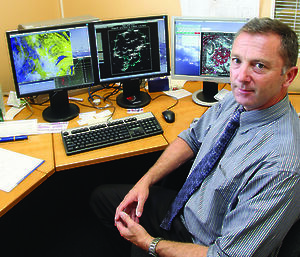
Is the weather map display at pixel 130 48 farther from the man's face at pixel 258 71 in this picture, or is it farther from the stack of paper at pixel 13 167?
the man's face at pixel 258 71

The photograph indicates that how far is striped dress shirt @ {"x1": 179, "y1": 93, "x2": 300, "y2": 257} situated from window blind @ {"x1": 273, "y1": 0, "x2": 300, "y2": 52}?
1.14 m

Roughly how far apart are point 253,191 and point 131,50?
1.21 meters

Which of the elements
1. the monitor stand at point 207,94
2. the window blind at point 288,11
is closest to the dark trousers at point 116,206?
the monitor stand at point 207,94

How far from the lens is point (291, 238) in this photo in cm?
105

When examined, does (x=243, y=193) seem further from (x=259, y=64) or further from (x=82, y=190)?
(x=82, y=190)

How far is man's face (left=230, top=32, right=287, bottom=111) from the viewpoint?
1137 mm

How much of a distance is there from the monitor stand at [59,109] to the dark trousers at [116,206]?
1.61 ft

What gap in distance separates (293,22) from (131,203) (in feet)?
5.03

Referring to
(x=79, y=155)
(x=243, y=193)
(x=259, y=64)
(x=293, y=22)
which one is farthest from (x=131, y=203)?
(x=293, y=22)

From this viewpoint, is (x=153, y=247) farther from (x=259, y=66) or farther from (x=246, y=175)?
(x=259, y=66)

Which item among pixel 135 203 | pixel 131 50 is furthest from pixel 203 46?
pixel 135 203

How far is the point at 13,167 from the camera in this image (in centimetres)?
155

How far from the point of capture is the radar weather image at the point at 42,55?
1.77 meters

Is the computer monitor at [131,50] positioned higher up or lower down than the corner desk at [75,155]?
higher up
